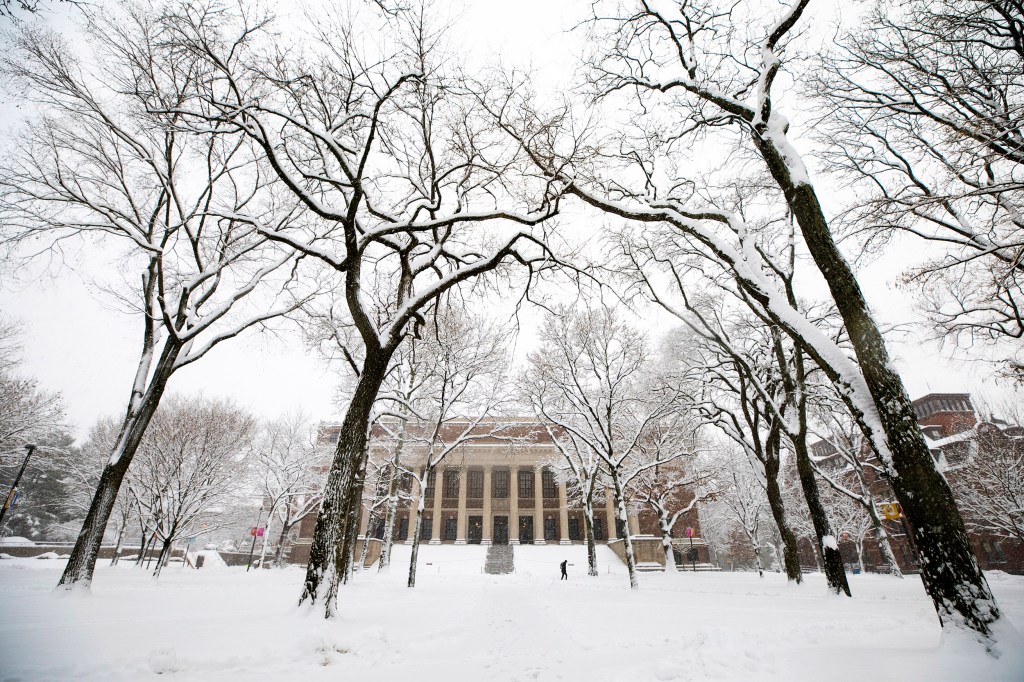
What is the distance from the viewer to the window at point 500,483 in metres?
46.0

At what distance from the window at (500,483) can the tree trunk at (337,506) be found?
133 ft

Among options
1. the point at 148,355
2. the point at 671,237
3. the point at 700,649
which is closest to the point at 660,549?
the point at 671,237

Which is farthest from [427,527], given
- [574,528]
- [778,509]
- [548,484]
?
[778,509]

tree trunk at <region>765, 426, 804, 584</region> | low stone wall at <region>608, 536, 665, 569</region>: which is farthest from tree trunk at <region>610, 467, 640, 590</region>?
low stone wall at <region>608, 536, 665, 569</region>

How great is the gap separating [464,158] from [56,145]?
30.4 ft

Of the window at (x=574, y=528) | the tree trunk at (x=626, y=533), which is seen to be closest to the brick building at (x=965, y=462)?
the tree trunk at (x=626, y=533)

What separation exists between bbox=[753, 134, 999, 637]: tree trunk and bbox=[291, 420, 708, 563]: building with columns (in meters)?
35.7

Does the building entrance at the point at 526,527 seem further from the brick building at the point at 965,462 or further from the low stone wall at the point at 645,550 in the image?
the brick building at the point at 965,462

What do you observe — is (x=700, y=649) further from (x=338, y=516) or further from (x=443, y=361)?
(x=443, y=361)

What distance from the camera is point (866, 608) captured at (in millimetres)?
8805

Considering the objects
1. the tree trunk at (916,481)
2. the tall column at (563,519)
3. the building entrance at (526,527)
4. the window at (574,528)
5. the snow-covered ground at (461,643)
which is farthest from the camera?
the building entrance at (526,527)

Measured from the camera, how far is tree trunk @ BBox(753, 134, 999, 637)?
399 centimetres

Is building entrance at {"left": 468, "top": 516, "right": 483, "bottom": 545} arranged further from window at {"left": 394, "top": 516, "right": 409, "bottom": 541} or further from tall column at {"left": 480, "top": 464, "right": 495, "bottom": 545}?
window at {"left": 394, "top": 516, "right": 409, "bottom": 541}

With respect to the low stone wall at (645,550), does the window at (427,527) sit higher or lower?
higher
